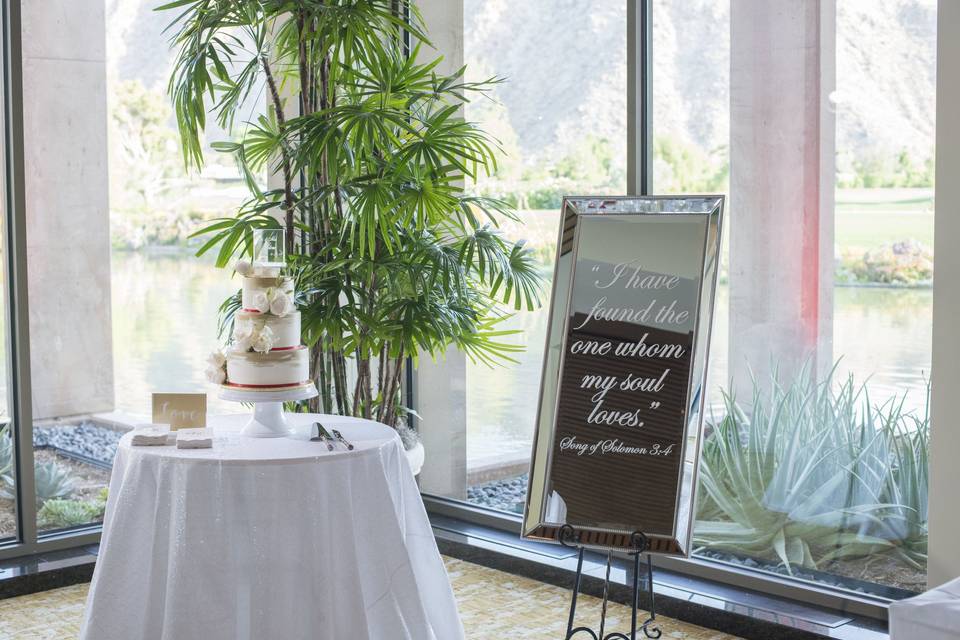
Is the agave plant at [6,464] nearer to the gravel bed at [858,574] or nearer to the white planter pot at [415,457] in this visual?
the white planter pot at [415,457]

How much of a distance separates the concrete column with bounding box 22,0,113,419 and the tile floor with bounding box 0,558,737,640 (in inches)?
31.6

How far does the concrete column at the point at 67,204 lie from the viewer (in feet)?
14.0

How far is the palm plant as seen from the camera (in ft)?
12.6

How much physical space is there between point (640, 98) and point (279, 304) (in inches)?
68.9

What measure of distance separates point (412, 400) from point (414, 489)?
192cm

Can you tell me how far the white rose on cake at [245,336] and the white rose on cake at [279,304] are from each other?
7 centimetres

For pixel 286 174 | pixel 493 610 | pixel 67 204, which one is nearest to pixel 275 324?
pixel 286 174

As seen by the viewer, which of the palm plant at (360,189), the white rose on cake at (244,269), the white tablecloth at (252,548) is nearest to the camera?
the white tablecloth at (252,548)

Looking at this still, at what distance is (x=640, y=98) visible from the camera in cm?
404

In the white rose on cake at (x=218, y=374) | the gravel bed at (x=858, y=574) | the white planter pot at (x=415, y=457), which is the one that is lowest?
the gravel bed at (x=858, y=574)

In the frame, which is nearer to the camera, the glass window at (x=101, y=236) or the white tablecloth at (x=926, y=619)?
the white tablecloth at (x=926, y=619)

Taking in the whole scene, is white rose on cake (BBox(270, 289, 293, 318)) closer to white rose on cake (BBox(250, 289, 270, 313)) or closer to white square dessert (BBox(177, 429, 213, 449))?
white rose on cake (BBox(250, 289, 270, 313))

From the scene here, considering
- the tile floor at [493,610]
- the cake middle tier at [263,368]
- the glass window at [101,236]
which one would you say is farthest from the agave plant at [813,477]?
the glass window at [101,236]

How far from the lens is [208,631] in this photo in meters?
2.74
